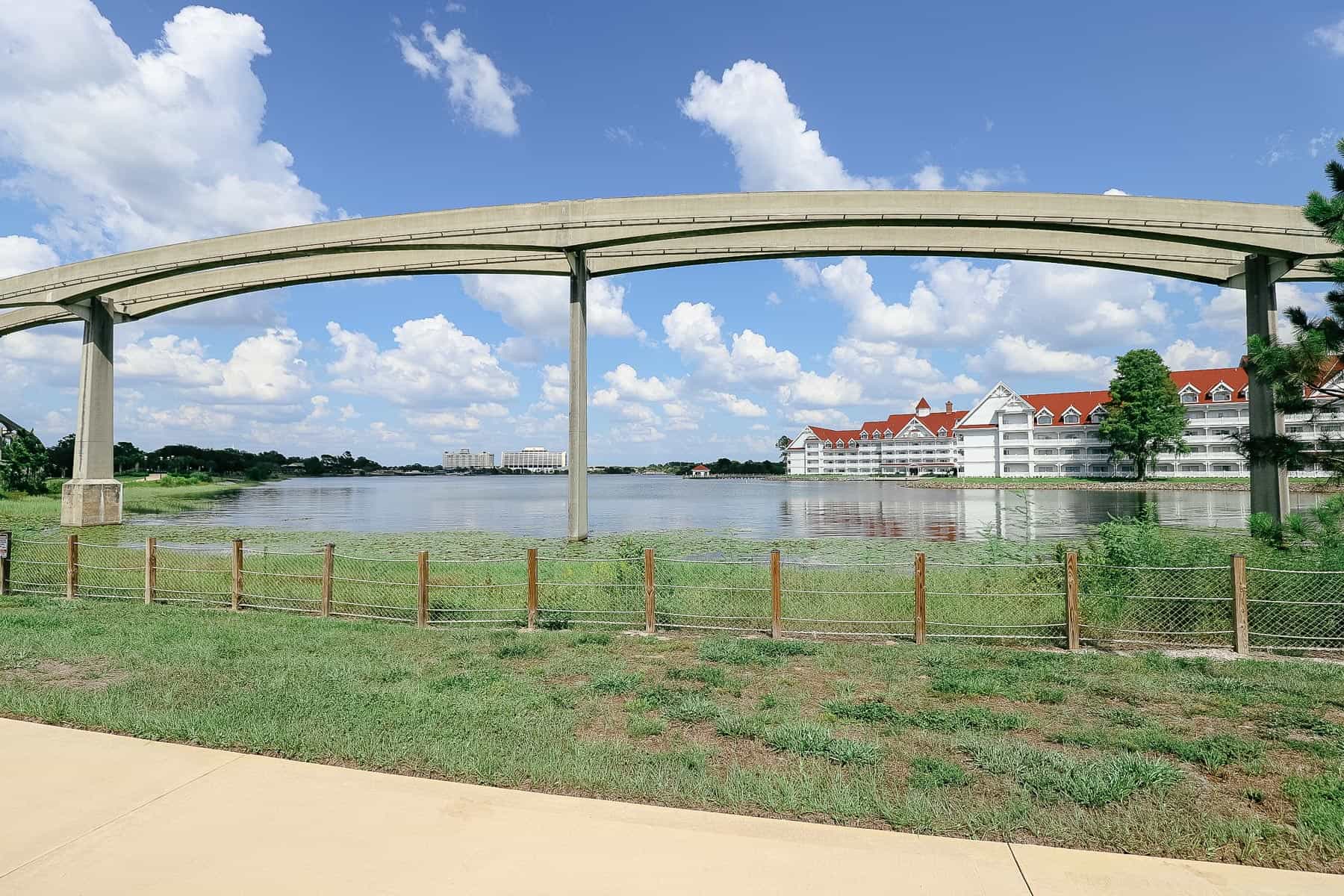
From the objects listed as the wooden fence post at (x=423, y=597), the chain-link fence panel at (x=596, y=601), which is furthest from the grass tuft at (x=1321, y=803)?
the wooden fence post at (x=423, y=597)

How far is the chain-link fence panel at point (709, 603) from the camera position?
34.8 ft

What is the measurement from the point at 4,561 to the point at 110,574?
64.8 inches

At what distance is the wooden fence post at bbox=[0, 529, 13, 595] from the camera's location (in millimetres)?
13172

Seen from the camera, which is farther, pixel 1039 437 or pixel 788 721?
pixel 1039 437

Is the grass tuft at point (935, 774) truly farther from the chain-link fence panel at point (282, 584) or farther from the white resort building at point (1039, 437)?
the white resort building at point (1039, 437)

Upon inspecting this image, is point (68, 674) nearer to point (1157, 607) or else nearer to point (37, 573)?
point (37, 573)

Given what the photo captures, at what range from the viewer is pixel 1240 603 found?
8938 mm

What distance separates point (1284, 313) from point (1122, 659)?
5.94 metres

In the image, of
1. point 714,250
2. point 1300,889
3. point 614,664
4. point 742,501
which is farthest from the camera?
point 742,501

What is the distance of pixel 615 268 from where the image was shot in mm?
26062

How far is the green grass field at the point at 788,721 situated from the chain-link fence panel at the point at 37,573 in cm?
447

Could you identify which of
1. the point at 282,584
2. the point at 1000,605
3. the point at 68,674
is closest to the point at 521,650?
the point at 68,674

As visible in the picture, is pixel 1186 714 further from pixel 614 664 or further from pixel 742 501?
pixel 742 501

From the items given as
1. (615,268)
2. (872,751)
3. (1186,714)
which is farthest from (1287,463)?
(615,268)
